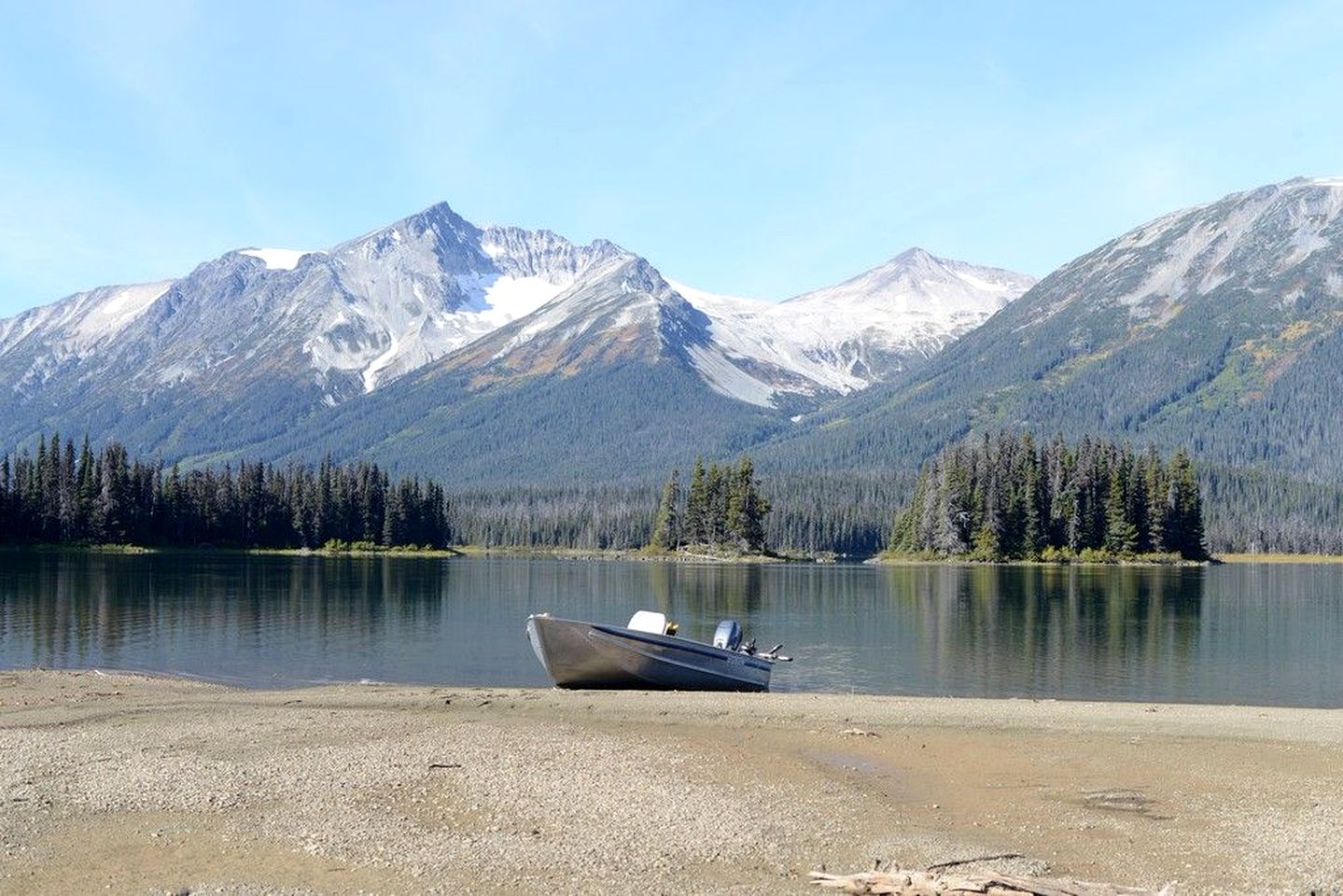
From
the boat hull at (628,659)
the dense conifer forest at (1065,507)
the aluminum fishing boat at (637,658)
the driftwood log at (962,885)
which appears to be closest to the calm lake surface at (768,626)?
the aluminum fishing boat at (637,658)

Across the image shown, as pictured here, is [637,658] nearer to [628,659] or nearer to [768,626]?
[628,659]

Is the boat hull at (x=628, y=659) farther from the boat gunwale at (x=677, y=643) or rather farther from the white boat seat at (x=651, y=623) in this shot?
the white boat seat at (x=651, y=623)

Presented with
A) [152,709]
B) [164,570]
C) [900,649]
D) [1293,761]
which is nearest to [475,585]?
[164,570]

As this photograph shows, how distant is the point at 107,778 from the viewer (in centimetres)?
2486

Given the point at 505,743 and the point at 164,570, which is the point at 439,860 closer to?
the point at 505,743

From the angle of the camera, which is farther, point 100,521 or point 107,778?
point 100,521

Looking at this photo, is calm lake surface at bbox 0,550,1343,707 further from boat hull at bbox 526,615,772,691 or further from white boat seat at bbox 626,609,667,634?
white boat seat at bbox 626,609,667,634

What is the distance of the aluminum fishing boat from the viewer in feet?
148

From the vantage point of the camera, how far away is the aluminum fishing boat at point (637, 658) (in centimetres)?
4522

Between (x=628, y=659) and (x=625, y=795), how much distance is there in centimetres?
2051

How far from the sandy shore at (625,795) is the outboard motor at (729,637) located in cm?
975

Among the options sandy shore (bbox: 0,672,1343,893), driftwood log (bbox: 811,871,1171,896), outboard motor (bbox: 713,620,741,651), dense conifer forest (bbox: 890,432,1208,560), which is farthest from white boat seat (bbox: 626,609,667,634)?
dense conifer forest (bbox: 890,432,1208,560)

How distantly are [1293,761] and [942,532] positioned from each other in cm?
16456

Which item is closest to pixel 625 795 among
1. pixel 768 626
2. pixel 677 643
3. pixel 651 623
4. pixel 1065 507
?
pixel 677 643
